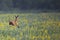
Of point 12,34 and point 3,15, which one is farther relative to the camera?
point 3,15

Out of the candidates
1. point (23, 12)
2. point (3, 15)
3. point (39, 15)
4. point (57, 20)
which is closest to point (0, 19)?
point (3, 15)

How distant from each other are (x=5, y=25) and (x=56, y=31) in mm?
708

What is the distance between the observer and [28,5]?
9.98ft

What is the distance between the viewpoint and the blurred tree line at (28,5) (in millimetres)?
3029

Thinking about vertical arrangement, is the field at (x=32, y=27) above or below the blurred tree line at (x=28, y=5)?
below

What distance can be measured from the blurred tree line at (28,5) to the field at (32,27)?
0.38 ft

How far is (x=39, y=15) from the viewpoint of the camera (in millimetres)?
2992

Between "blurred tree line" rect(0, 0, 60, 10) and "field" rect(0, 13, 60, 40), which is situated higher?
"blurred tree line" rect(0, 0, 60, 10)

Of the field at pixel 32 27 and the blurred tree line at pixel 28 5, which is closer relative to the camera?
the field at pixel 32 27

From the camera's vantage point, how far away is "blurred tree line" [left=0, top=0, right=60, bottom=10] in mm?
3029

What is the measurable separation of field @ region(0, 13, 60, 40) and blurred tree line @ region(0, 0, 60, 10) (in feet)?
0.38

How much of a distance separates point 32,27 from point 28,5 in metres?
0.40

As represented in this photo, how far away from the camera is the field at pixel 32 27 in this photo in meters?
2.63

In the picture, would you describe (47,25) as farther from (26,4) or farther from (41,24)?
(26,4)
